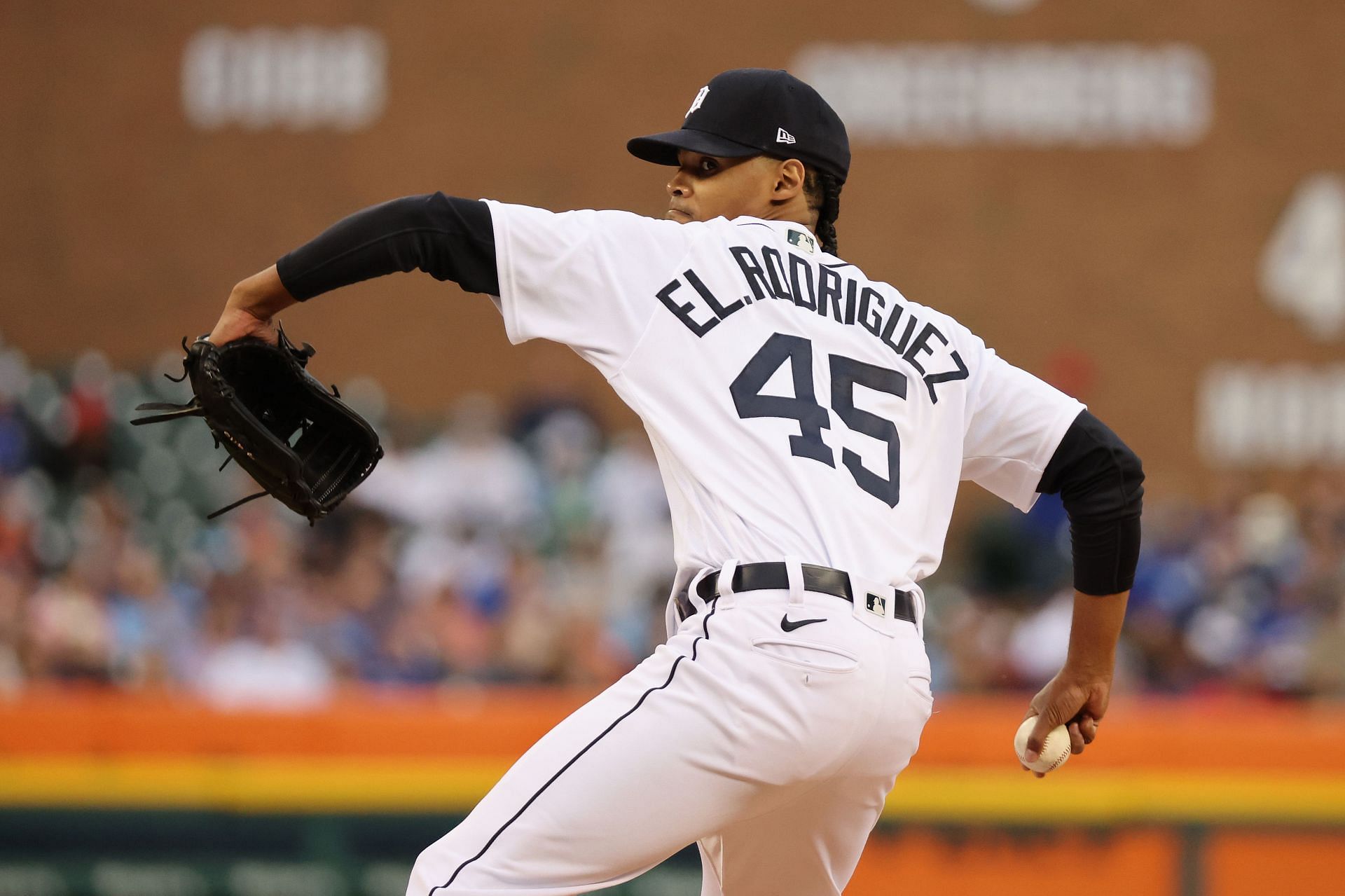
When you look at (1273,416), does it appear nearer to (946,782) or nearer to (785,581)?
(946,782)

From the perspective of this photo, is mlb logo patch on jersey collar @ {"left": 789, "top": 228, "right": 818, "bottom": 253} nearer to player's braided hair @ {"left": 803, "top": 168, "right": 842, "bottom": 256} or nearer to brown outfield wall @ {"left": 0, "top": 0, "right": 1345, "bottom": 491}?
player's braided hair @ {"left": 803, "top": 168, "right": 842, "bottom": 256}

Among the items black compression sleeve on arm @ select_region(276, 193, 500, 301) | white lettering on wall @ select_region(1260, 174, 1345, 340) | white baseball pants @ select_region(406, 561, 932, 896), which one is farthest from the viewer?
white lettering on wall @ select_region(1260, 174, 1345, 340)

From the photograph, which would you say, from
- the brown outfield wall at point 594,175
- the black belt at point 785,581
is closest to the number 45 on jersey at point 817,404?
the black belt at point 785,581

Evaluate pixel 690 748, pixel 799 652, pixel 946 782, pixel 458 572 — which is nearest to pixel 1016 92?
pixel 458 572

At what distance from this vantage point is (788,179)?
300 cm

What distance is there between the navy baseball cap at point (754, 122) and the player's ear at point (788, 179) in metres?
0.01

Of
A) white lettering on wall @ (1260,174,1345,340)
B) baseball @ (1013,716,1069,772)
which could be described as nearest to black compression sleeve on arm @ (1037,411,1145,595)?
baseball @ (1013,716,1069,772)

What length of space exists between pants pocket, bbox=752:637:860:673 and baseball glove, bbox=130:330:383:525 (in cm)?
88

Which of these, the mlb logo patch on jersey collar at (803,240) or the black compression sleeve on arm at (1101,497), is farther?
the black compression sleeve on arm at (1101,497)

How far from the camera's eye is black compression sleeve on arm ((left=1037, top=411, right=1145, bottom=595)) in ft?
9.87

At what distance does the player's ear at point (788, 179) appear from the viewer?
299 cm

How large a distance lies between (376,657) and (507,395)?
14.4ft

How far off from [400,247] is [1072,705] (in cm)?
152

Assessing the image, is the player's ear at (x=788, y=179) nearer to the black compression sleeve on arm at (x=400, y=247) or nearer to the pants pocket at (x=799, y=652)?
the black compression sleeve on arm at (x=400, y=247)
